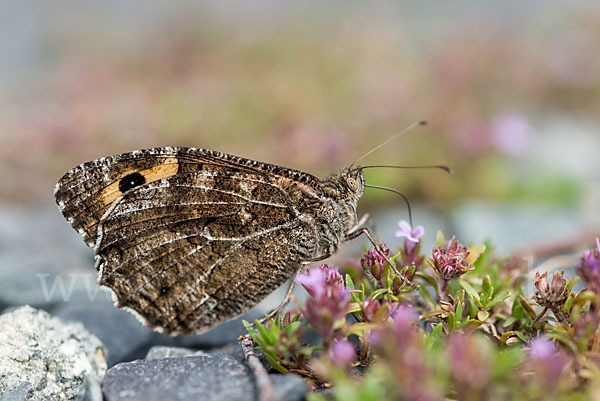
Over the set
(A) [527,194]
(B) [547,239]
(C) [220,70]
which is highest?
(C) [220,70]

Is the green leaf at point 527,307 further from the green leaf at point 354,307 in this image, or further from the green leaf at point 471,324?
the green leaf at point 354,307

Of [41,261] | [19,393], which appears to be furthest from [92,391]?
[41,261]

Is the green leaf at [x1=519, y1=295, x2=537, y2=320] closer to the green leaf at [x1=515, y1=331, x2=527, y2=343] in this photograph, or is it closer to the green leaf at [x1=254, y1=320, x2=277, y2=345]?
the green leaf at [x1=515, y1=331, x2=527, y2=343]

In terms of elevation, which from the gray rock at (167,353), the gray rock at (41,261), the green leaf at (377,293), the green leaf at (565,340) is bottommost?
the green leaf at (565,340)

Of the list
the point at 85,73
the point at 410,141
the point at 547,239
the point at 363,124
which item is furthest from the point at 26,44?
the point at 547,239

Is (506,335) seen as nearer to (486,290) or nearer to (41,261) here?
(486,290)

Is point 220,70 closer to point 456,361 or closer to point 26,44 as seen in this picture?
point 26,44

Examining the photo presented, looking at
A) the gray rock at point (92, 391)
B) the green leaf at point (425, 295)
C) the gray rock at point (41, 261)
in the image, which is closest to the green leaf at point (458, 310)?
the green leaf at point (425, 295)
